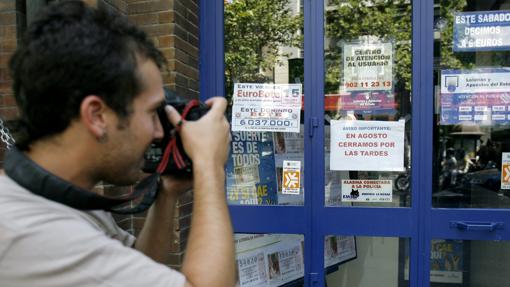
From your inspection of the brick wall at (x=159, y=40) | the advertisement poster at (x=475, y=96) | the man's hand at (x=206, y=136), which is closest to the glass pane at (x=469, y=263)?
the advertisement poster at (x=475, y=96)

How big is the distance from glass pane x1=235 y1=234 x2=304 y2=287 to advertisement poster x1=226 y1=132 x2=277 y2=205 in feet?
0.96

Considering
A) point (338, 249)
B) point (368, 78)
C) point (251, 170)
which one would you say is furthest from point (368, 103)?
point (338, 249)

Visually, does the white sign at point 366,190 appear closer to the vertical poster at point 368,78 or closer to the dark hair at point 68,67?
the vertical poster at point 368,78

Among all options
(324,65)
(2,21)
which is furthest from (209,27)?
(2,21)

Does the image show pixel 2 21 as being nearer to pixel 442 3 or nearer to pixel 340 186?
pixel 340 186

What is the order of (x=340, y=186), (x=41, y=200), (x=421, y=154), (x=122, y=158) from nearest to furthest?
(x=41, y=200) < (x=122, y=158) < (x=421, y=154) < (x=340, y=186)

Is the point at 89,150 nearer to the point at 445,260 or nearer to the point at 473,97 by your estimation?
the point at 473,97

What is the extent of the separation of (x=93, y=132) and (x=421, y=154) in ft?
6.95

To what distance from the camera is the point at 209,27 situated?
2879 mm

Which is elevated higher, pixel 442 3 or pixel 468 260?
pixel 442 3

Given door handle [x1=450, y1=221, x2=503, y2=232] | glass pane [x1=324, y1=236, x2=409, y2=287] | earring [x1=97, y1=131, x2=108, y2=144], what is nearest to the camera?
earring [x1=97, y1=131, x2=108, y2=144]

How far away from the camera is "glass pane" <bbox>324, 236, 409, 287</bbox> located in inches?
114

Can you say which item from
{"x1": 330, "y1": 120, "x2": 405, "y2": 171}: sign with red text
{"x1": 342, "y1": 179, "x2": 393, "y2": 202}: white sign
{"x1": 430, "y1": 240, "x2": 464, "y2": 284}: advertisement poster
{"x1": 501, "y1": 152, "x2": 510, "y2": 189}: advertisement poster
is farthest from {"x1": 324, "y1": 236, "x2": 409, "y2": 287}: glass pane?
{"x1": 501, "y1": 152, "x2": 510, "y2": 189}: advertisement poster

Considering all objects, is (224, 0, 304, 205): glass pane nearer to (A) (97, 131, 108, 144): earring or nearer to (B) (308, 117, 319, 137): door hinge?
(B) (308, 117, 319, 137): door hinge
